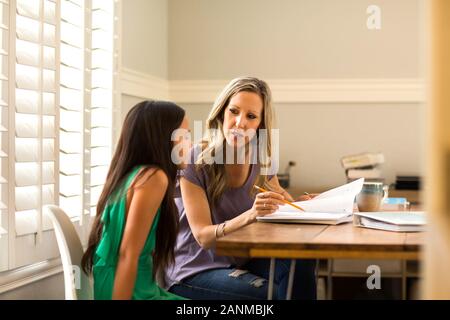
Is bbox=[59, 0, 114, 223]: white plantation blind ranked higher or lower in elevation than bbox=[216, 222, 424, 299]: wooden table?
higher

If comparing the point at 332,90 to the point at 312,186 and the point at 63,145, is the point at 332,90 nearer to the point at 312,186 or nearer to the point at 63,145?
the point at 312,186

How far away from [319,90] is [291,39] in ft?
Answer: 1.24

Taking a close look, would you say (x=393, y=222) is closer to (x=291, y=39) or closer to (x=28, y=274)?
(x=28, y=274)

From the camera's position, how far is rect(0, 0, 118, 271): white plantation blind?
2.08 metres

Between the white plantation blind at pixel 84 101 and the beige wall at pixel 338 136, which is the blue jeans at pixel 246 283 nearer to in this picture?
the white plantation blind at pixel 84 101

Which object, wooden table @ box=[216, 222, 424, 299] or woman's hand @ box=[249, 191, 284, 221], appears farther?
woman's hand @ box=[249, 191, 284, 221]

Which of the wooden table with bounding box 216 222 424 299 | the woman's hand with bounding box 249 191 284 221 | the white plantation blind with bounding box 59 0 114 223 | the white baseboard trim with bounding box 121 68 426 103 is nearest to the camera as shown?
the wooden table with bounding box 216 222 424 299

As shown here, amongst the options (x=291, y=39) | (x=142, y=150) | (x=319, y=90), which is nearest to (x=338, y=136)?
(x=319, y=90)

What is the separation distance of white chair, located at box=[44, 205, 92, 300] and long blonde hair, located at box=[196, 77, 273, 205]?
1.76ft

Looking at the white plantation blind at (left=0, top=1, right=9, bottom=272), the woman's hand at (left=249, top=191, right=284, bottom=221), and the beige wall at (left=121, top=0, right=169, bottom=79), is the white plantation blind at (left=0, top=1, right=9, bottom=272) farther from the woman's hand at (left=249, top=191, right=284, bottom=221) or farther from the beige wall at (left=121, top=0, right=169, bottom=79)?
the beige wall at (left=121, top=0, right=169, bottom=79)

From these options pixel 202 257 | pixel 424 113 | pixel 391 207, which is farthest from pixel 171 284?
pixel 424 113

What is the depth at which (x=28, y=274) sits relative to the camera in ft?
7.35

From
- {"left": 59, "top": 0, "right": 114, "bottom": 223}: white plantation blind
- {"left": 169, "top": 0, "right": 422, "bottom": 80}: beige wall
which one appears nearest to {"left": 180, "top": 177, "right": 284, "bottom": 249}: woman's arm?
{"left": 59, "top": 0, "right": 114, "bottom": 223}: white plantation blind
